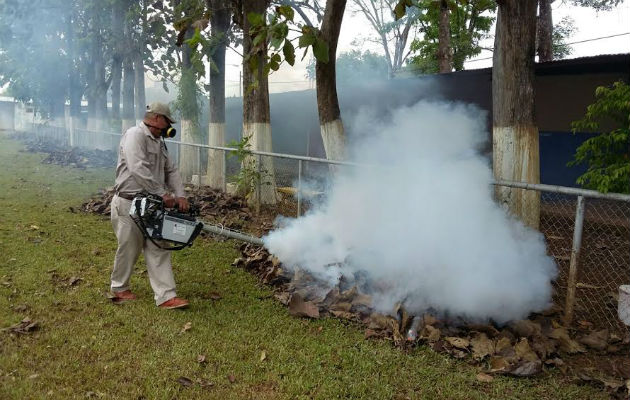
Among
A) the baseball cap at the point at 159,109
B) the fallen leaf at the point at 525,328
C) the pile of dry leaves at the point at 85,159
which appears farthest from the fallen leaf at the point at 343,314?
the pile of dry leaves at the point at 85,159

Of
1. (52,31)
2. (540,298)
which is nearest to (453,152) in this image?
(540,298)

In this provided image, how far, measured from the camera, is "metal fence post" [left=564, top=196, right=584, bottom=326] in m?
4.24

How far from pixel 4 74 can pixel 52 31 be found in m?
7.88

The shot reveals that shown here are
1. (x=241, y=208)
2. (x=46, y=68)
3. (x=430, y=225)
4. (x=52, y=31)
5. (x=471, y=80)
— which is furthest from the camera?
(x=46, y=68)

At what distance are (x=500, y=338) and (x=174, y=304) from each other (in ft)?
9.69

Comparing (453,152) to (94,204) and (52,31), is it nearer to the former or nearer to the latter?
(94,204)

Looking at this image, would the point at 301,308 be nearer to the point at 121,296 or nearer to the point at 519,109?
the point at 121,296

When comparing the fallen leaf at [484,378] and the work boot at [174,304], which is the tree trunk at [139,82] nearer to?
the work boot at [174,304]

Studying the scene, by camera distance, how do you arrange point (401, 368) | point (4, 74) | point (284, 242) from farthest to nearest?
point (4, 74) → point (284, 242) → point (401, 368)

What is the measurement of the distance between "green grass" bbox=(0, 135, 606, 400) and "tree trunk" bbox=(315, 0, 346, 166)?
7.63ft

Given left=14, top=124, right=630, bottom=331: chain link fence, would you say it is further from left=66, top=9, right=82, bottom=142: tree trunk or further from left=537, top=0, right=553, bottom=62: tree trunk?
left=66, top=9, right=82, bottom=142: tree trunk

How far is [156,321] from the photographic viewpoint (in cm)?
438

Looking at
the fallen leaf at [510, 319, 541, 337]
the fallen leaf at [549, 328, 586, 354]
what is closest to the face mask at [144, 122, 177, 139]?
the fallen leaf at [510, 319, 541, 337]

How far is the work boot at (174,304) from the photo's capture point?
467 cm
